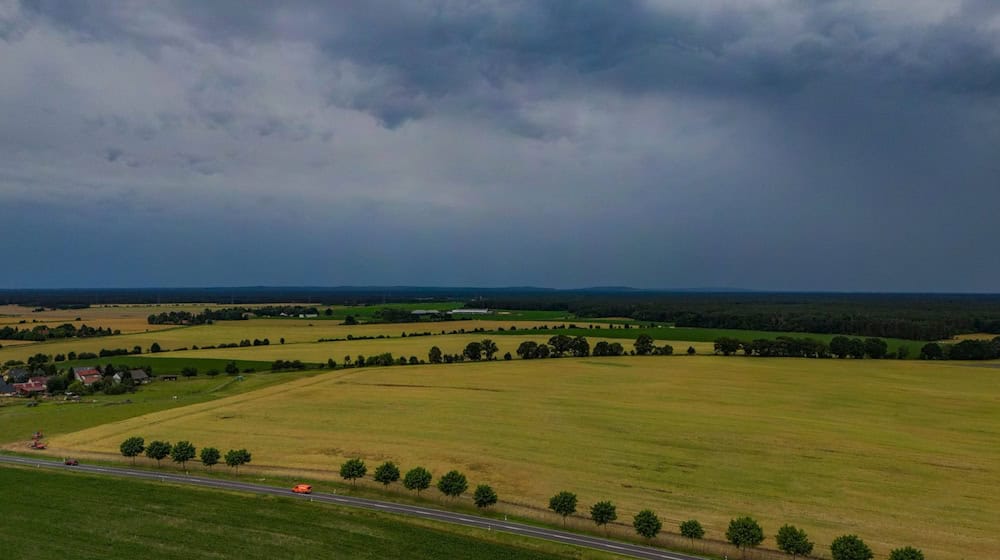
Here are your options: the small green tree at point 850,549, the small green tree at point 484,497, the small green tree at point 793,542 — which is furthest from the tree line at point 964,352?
the small green tree at point 484,497

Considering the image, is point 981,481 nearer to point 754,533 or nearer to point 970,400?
point 754,533

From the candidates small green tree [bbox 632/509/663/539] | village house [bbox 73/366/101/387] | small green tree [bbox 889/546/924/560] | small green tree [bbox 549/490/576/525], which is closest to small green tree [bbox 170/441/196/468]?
small green tree [bbox 549/490/576/525]

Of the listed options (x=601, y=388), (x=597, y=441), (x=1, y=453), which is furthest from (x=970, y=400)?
(x=1, y=453)

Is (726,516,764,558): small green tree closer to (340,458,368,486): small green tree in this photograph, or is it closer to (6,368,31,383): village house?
(340,458,368,486): small green tree

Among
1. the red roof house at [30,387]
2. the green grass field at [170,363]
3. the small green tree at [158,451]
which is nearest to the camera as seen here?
the small green tree at [158,451]

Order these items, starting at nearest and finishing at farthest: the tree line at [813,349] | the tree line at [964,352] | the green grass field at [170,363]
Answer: the green grass field at [170,363] < the tree line at [964,352] < the tree line at [813,349]

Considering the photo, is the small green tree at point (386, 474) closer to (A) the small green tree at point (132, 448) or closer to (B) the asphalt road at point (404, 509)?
(B) the asphalt road at point (404, 509)
